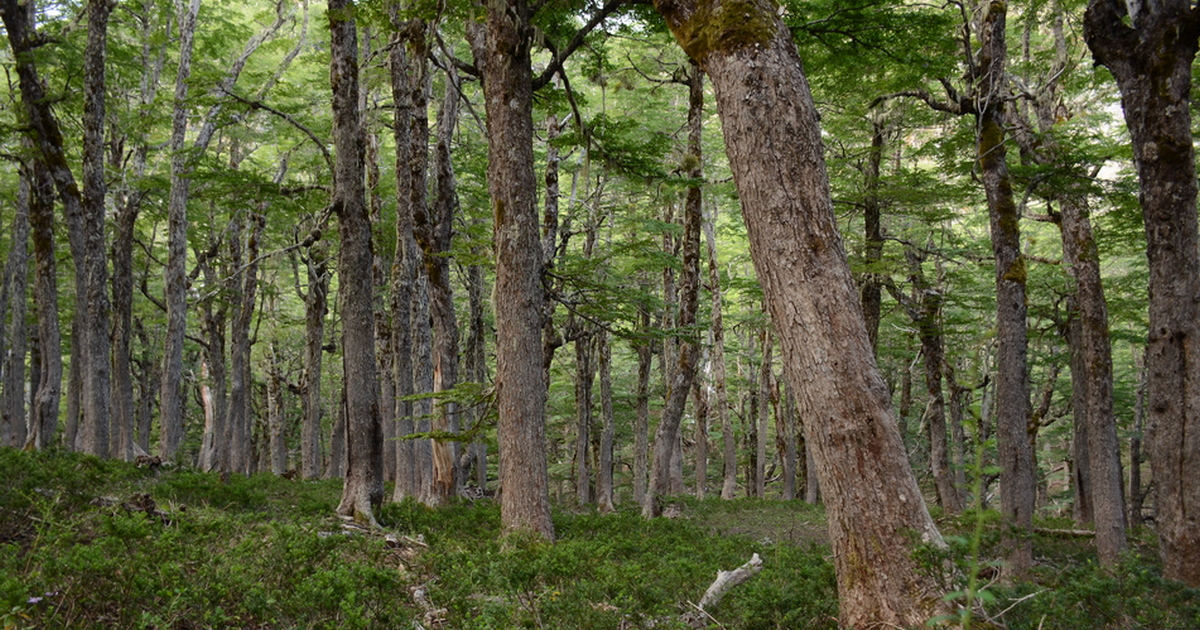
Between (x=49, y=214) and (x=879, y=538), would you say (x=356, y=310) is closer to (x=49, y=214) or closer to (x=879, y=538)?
(x=879, y=538)

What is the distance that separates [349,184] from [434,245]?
256cm

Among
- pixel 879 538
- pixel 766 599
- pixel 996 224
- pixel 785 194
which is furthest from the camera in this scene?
pixel 996 224

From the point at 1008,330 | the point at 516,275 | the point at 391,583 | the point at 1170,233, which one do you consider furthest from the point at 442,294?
the point at 1170,233

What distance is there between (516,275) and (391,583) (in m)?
4.01

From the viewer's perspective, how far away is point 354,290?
925cm

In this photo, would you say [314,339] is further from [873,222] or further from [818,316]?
[818,316]

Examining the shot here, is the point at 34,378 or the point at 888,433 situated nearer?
the point at 888,433

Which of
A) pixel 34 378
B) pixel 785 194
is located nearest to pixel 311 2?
pixel 34 378

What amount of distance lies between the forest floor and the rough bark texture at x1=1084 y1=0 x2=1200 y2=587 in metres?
1.83

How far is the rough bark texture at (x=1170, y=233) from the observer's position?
6.52m

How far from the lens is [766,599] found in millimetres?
4457

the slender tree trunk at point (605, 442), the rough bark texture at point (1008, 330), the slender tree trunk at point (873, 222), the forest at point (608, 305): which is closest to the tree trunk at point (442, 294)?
the forest at point (608, 305)

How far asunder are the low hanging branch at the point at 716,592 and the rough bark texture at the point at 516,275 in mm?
2495

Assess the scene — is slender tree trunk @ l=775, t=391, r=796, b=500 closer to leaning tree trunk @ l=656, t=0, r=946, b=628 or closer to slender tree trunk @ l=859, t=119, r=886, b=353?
slender tree trunk @ l=859, t=119, r=886, b=353
